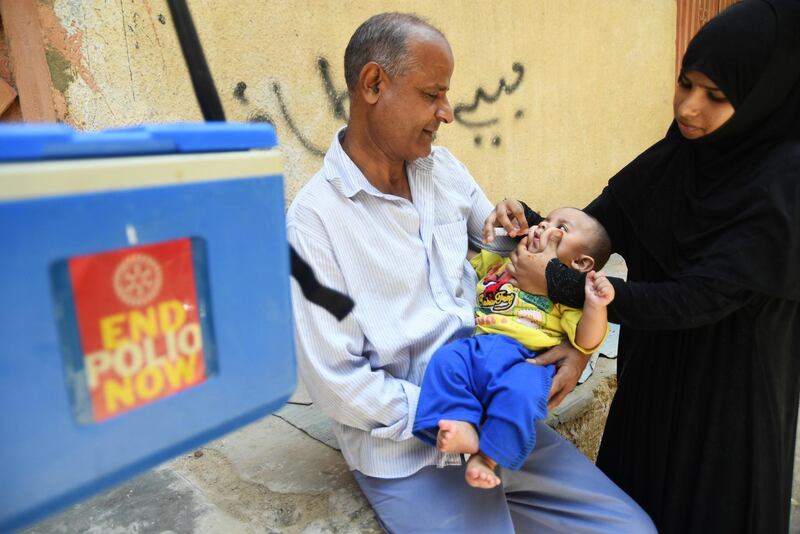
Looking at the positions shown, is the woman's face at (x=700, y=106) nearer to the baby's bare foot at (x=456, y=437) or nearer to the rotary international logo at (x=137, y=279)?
the baby's bare foot at (x=456, y=437)

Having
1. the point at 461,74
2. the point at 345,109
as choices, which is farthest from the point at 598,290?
the point at 461,74

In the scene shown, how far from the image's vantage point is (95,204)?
1.85 ft

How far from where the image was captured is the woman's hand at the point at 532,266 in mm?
1738

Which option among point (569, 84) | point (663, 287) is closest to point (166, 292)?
point (663, 287)

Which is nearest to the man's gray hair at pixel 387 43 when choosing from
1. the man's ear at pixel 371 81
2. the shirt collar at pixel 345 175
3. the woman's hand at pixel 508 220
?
the man's ear at pixel 371 81

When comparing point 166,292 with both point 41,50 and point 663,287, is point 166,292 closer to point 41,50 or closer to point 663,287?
point 663,287

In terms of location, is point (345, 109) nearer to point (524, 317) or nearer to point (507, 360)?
point (524, 317)

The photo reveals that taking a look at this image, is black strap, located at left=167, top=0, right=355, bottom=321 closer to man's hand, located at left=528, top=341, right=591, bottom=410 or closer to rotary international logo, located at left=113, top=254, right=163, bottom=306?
rotary international logo, located at left=113, top=254, right=163, bottom=306

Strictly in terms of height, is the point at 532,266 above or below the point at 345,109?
below

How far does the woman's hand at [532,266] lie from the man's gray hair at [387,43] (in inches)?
25.1

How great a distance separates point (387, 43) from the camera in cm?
163

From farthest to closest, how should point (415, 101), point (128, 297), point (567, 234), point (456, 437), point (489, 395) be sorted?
point (567, 234) < point (415, 101) < point (489, 395) < point (456, 437) < point (128, 297)

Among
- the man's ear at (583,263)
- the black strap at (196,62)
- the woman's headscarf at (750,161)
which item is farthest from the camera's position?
the man's ear at (583,263)

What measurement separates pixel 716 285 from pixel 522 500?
82 centimetres
